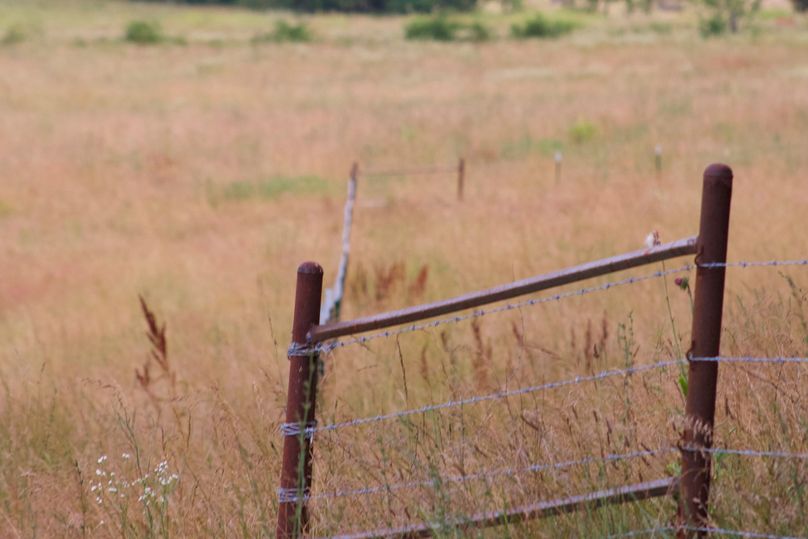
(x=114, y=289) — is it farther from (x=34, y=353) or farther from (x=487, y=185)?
(x=487, y=185)

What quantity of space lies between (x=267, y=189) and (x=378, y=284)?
344 inches

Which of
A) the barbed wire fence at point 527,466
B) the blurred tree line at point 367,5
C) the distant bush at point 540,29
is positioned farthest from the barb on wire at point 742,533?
the blurred tree line at point 367,5

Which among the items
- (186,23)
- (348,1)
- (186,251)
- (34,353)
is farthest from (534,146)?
(348,1)

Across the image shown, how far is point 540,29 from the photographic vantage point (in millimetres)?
67062

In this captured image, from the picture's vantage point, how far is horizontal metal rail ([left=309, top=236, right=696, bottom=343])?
127 inches

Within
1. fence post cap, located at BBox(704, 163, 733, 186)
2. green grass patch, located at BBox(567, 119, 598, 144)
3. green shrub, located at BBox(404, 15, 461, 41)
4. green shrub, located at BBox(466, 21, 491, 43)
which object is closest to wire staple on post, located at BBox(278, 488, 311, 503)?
fence post cap, located at BBox(704, 163, 733, 186)

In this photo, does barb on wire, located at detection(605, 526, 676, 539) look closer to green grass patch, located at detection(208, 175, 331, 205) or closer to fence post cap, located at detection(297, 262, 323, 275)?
fence post cap, located at detection(297, 262, 323, 275)

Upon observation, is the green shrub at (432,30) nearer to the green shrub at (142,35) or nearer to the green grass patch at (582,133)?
the green shrub at (142,35)

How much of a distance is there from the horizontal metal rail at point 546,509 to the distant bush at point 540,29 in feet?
206

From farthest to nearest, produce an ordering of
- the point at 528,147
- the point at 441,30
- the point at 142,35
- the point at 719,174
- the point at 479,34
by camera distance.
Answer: the point at 441,30, the point at 479,34, the point at 142,35, the point at 528,147, the point at 719,174

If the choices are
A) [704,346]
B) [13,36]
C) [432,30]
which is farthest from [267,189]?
[432,30]

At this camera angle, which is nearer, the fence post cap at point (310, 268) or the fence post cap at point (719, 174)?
the fence post cap at point (719, 174)

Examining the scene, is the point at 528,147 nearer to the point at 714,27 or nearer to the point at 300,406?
the point at 300,406

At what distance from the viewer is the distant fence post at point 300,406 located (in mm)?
3496
